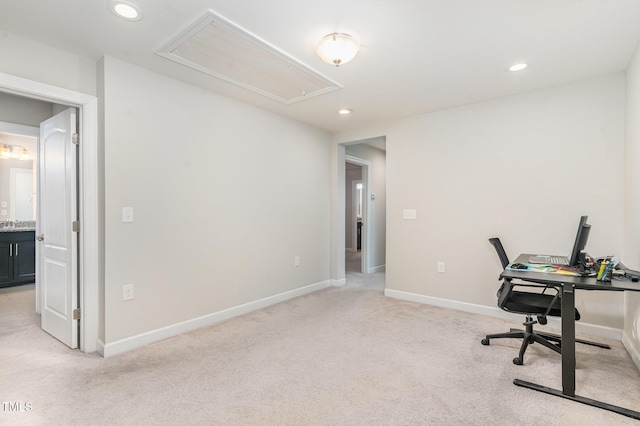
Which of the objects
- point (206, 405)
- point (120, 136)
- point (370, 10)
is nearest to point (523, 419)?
point (206, 405)

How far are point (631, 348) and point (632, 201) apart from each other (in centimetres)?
115

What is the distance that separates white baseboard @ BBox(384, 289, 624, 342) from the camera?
9.30 feet

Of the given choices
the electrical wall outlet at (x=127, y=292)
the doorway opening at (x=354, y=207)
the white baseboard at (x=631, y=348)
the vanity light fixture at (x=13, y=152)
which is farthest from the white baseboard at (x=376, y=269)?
the vanity light fixture at (x=13, y=152)

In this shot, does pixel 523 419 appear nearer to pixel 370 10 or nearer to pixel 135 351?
pixel 370 10

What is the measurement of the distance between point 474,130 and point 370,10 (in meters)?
2.24

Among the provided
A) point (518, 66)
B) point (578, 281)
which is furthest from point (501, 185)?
point (578, 281)

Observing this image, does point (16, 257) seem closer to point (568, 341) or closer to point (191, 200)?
point (191, 200)

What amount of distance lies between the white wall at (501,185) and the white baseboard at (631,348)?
164 millimetres

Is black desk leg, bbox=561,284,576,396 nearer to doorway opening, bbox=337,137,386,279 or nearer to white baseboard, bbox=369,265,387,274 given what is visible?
doorway opening, bbox=337,137,386,279

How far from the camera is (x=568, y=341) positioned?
1.93 m

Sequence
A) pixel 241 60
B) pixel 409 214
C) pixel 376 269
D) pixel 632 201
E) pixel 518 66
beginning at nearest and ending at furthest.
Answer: pixel 632 201 → pixel 241 60 → pixel 518 66 → pixel 409 214 → pixel 376 269

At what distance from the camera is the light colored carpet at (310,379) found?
1770 millimetres

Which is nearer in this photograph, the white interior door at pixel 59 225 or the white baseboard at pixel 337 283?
the white interior door at pixel 59 225

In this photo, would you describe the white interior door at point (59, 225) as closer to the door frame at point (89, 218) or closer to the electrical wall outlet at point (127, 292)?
the door frame at point (89, 218)
